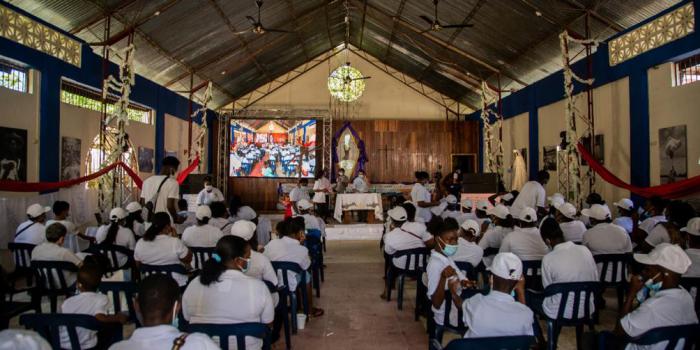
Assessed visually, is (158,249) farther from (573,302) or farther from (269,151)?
(269,151)

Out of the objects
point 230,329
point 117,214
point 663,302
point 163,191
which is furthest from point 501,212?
point 117,214

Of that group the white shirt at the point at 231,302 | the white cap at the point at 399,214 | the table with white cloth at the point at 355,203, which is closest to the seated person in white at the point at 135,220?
the white cap at the point at 399,214

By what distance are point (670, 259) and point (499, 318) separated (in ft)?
3.17

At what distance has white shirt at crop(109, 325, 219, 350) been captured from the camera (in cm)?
168

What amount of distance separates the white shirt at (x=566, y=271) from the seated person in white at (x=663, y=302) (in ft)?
2.39

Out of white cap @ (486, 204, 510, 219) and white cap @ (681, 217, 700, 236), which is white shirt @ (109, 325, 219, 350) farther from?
white cap @ (486, 204, 510, 219)

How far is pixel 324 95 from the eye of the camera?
57.6 ft

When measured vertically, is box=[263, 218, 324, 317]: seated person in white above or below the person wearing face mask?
below

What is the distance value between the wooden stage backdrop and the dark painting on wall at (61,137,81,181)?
31.2 ft

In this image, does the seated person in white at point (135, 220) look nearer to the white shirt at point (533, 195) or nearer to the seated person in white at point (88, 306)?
the seated person in white at point (88, 306)

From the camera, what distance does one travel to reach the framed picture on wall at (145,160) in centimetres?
1182

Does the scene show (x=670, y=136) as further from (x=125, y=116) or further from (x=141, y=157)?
(x=141, y=157)

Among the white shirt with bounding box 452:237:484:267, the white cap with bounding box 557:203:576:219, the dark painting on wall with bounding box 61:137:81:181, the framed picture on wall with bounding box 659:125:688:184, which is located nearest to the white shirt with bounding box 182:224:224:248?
the white shirt with bounding box 452:237:484:267

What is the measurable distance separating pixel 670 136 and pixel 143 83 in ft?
36.3
